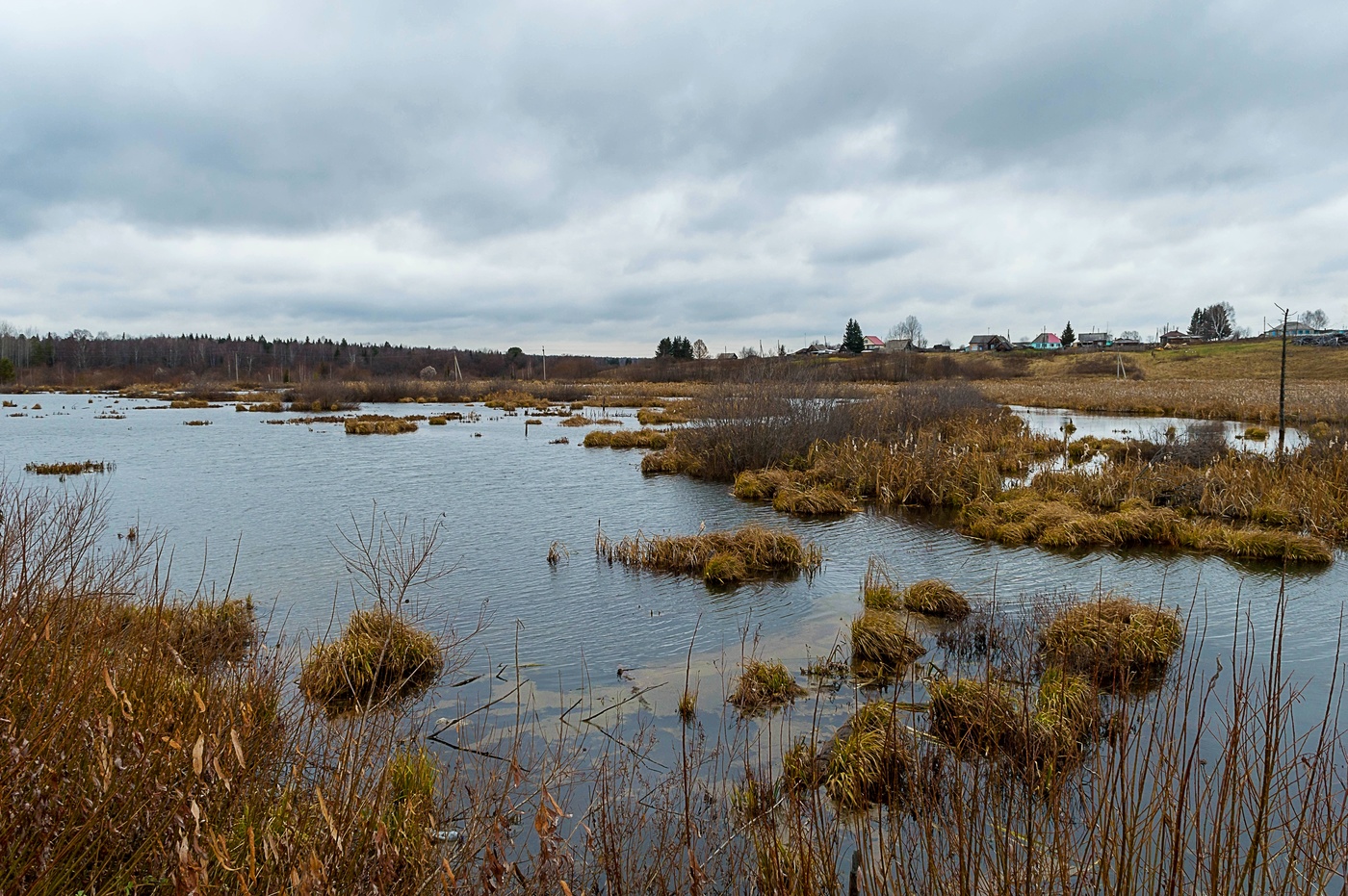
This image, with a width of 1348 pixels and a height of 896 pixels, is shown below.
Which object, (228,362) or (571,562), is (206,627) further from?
(228,362)

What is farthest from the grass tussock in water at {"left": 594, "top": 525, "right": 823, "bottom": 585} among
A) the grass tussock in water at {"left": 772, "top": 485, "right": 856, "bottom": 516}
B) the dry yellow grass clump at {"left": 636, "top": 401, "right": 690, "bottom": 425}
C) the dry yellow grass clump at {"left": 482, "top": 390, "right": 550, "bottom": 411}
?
the dry yellow grass clump at {"left": 482, "top": 390, "right": 550, "bottom": 411}

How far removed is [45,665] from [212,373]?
134 m

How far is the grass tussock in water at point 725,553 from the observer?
14.0m

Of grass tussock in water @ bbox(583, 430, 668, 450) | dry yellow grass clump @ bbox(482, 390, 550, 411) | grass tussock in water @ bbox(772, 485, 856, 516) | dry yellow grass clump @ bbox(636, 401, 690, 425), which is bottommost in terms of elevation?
grass tussock in water @ bbox(772, 485, 856, 516)

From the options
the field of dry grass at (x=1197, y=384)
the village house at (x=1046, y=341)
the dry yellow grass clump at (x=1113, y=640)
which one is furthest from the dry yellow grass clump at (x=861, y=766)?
the village house at (x=1046, y=341)

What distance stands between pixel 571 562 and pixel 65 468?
731 inches

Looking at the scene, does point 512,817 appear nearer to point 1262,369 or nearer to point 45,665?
point 45,665

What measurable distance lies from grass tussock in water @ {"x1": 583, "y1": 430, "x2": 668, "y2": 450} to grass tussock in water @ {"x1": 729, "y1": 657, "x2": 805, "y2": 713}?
81.0 feet

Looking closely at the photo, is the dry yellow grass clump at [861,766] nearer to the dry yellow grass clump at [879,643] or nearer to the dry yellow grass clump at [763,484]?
the dry yellow grass clump at [879,643]

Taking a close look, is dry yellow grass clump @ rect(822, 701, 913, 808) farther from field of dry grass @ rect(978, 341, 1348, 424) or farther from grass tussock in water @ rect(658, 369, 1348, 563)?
field of dry grass @ rect(978, 341, 1348, 424)

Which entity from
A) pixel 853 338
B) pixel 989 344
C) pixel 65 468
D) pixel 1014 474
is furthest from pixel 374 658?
pixel 989 344

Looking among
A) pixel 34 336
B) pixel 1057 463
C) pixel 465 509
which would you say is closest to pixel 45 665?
pixel 465 509

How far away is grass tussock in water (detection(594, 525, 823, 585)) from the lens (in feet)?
45.9

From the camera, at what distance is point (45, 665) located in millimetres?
4027
